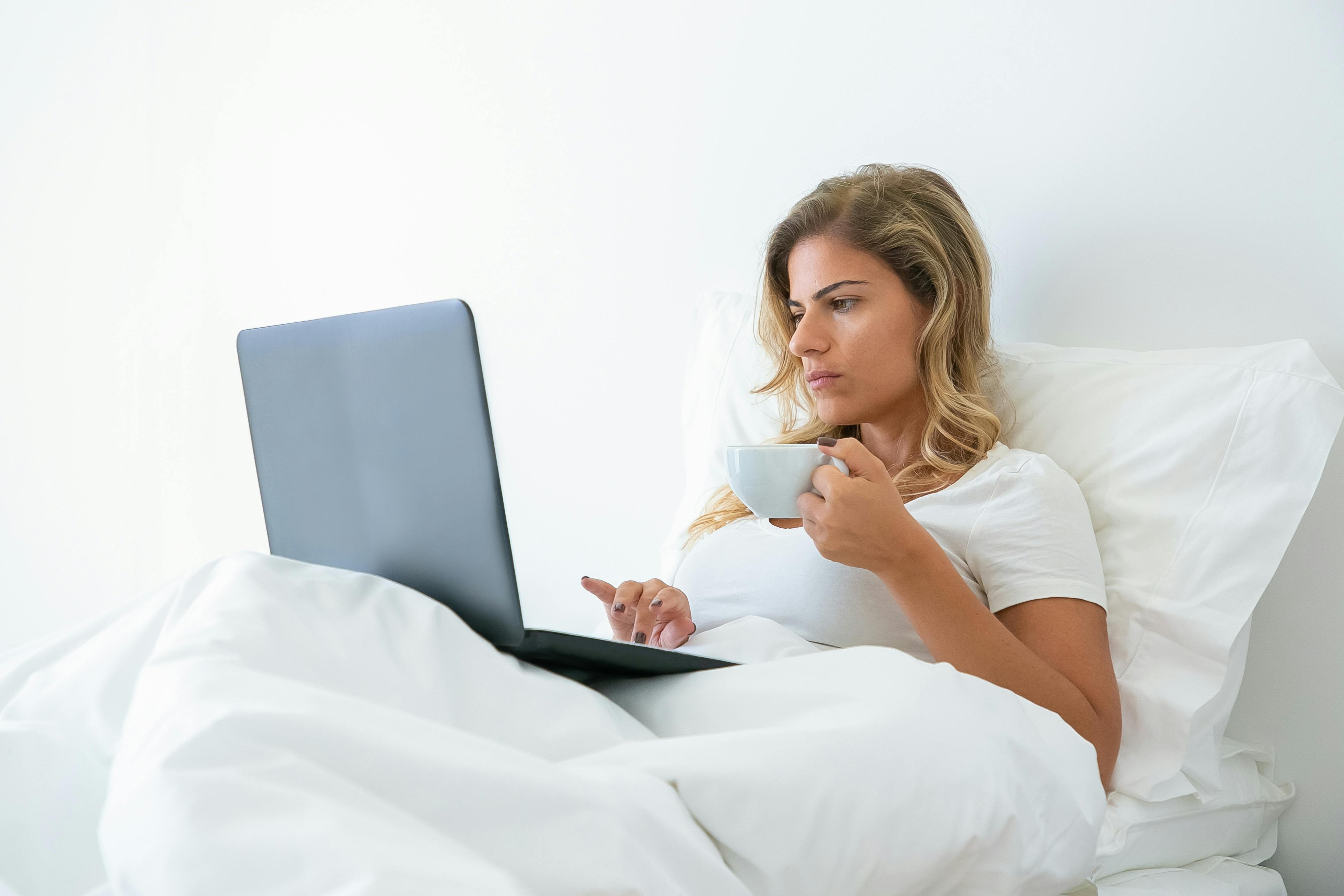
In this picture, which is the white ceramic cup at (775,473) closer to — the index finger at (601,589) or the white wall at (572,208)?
the index finger at (601,589)

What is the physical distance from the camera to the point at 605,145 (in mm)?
1887

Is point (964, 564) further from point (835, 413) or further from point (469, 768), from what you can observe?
point (469, 768)

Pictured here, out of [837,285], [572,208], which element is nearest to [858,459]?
[837,285]

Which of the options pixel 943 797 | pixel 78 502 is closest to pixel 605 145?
pixel 943 797

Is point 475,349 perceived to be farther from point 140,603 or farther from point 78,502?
point 78,502

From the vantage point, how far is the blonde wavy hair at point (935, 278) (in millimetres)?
1229

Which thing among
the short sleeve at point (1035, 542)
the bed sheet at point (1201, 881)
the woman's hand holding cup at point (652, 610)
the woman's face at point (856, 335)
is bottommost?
the bed sheet at point (1201, 881)

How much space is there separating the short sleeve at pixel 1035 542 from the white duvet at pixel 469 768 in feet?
1.07

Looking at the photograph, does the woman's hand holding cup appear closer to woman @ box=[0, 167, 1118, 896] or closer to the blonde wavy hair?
woman @ box=[0, 167, 1118, 896]

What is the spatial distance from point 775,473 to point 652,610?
0.30 meters

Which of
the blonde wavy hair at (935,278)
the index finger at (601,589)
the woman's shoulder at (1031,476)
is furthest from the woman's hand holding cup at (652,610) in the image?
the woman's shoulder at (1031,476)

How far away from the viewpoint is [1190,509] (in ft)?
3.46

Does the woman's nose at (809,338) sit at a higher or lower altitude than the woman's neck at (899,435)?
higher

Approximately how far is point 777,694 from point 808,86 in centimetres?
123
